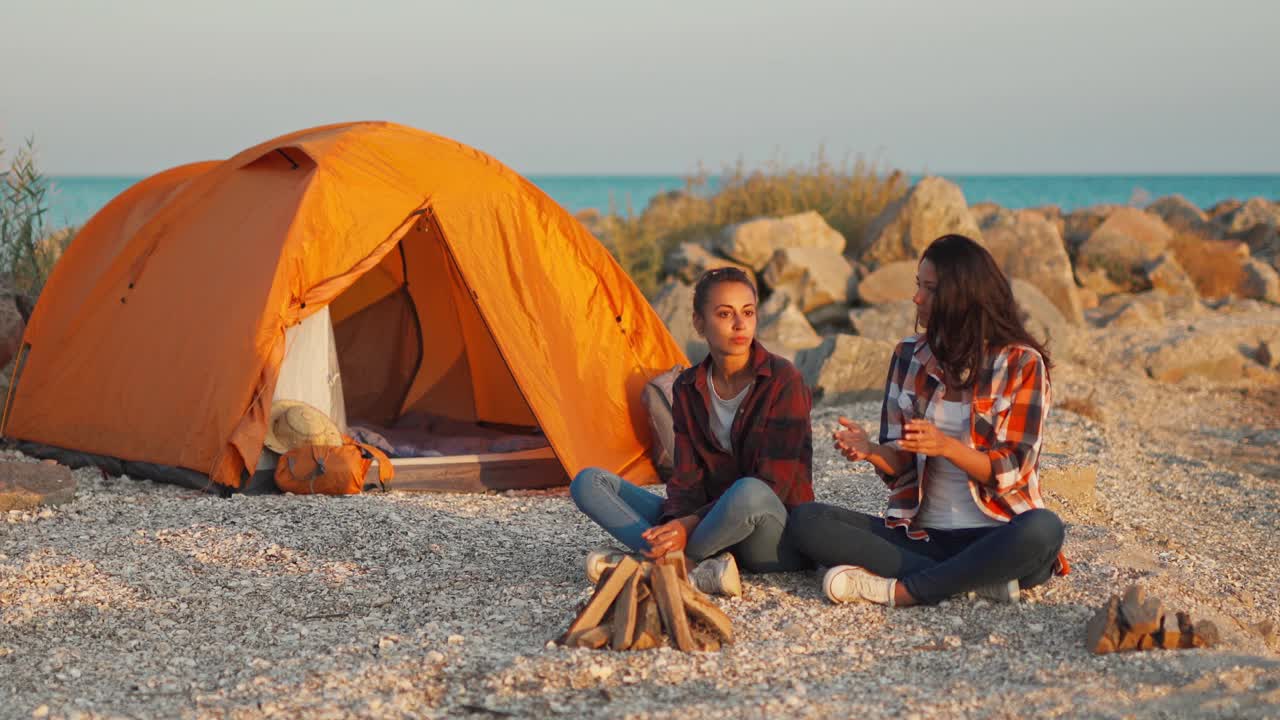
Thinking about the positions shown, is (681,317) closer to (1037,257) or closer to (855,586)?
(1037,257)

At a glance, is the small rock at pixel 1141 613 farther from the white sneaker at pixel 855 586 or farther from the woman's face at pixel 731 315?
the woman's face at pixel 731 315

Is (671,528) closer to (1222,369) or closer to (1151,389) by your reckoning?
(1151,389)

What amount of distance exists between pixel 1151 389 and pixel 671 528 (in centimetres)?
711

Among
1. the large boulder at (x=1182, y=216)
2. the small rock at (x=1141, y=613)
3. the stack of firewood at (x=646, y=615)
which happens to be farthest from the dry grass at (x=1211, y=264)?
the stack of firewood at (x=646, y=615)

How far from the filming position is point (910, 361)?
3850mm

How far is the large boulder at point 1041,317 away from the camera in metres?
10.5

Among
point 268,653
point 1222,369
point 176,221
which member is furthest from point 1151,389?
point 268,653

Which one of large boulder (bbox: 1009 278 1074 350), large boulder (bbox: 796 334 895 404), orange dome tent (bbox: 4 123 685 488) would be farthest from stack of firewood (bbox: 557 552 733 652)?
large boulder (bbox: 1009 278 1074 350)

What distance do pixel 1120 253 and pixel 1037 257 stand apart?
2.68 meters

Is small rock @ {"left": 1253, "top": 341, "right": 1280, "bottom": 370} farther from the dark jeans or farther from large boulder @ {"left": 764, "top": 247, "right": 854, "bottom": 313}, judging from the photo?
the dark jeans

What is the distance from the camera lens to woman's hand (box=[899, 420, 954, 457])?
3346 mm

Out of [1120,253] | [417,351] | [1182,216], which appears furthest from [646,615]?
[1182,216]

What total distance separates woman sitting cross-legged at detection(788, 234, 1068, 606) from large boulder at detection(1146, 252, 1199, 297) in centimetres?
1104

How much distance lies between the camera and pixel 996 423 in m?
3.62
